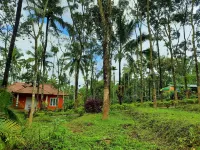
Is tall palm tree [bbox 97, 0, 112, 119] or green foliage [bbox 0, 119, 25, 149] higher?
tall palm tree [bbox 97, 0, 112, 119]

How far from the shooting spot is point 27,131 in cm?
549

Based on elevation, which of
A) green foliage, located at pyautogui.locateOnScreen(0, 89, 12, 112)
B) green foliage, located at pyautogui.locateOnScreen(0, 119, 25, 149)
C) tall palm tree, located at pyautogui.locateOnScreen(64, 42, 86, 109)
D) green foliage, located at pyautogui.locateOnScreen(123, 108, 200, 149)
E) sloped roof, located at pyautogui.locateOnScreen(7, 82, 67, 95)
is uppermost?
tall palm tree, located at pyautogui.locateOnScreen(64, 42, 86, 109)

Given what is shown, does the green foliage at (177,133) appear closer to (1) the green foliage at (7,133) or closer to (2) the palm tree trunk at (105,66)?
(2) the palm tree trunk at (105,66)

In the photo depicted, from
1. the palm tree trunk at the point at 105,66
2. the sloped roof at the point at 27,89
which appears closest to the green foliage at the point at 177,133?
the palm tree trunk at the point at 105,66

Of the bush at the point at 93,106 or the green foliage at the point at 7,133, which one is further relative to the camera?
the bush at the point at 93,106

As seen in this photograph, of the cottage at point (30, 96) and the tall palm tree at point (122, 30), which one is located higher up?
the tall palm tree at point (122, 30)

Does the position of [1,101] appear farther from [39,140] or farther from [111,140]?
[111,140]

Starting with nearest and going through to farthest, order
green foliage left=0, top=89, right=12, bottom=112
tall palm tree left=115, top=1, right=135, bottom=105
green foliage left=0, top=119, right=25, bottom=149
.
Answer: green foliage left=0, top=119, right=25, bottom=149, green foliage left=0, top=89, right=12, bottom=112, tall palm tree left=115, top=1, right=135, bottom=105

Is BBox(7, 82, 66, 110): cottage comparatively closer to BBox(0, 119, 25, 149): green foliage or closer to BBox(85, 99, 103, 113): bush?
BBox(85, 99, 103, 113): bush

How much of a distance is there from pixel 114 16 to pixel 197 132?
1625 cm

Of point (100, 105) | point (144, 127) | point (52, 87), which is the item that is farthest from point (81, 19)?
point (144, 127)

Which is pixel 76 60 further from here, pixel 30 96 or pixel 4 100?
pixel 4 100

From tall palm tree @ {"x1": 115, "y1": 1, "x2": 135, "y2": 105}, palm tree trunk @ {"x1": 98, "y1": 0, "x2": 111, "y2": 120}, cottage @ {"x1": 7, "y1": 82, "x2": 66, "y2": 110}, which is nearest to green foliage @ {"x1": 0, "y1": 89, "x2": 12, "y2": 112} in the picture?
palm tree trunk @ {"x1": 98, "y1": 0, "x2": 111, "y2": 120}

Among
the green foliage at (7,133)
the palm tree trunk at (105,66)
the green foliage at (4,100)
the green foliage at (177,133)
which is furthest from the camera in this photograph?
the palm tree trunk at (105,66)
